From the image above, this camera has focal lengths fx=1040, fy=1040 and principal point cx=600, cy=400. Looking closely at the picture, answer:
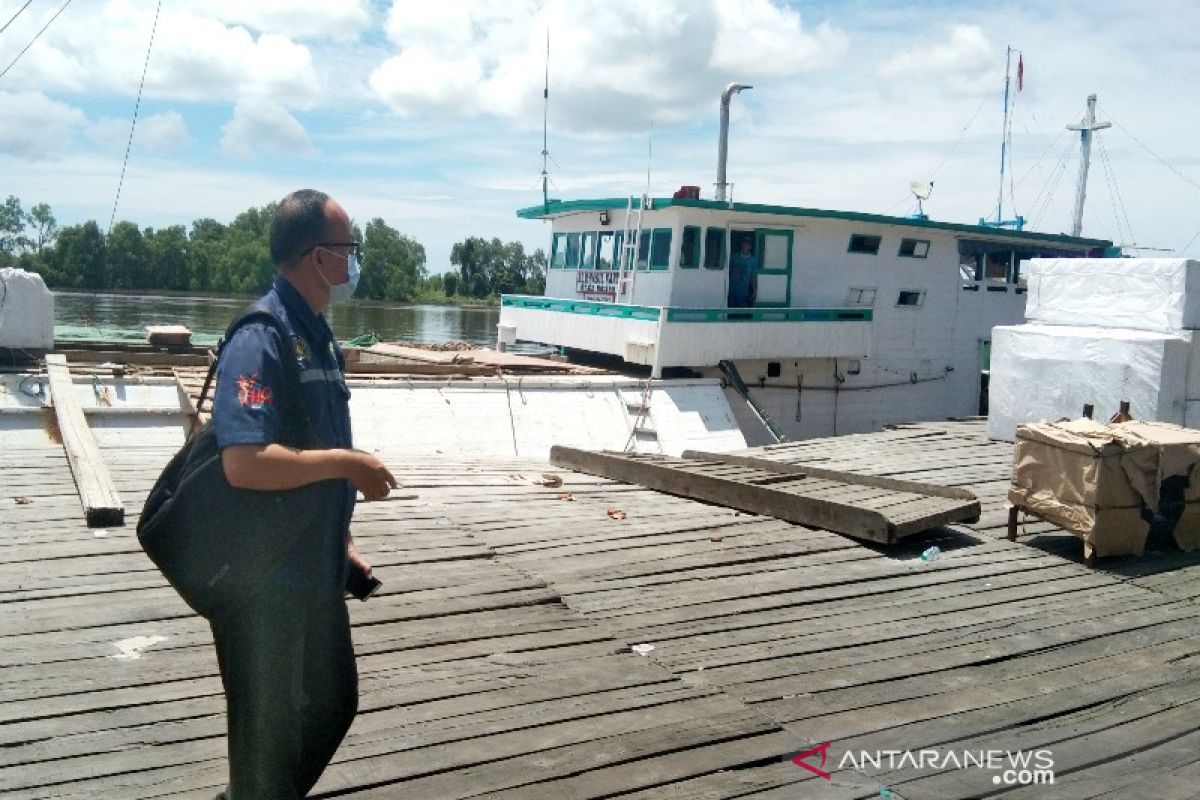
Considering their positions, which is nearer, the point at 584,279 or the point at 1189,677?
the point at 1189,677

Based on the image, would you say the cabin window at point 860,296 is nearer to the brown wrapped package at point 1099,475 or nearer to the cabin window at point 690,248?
the cabin window at point 690,248

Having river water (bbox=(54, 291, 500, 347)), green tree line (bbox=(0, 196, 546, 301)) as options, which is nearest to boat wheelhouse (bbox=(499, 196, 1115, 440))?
river water (bbox=(54, 291, 500, 347))

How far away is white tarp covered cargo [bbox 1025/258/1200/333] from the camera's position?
9.93 meters

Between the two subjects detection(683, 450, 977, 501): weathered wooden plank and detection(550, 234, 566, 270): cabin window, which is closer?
detection(683, 450, 977, 501): weathered wooden plank

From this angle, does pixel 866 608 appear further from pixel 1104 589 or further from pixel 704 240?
pixel 704 240

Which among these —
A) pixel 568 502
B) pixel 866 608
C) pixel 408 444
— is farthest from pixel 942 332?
pixel 866 608

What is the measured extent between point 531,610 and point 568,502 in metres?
2.37

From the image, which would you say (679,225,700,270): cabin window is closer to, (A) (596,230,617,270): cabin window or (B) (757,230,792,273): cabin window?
(B) (757,230,792,273): cabin window

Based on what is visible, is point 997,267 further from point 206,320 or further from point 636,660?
point 206,320

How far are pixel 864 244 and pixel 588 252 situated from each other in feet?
15.8

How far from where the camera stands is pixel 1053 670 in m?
4.34

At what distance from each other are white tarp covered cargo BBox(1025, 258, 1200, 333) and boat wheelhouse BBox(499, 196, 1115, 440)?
473 cm

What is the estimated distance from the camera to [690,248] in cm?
1603

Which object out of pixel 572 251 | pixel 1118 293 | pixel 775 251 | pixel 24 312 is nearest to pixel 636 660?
pixel 1118 293
